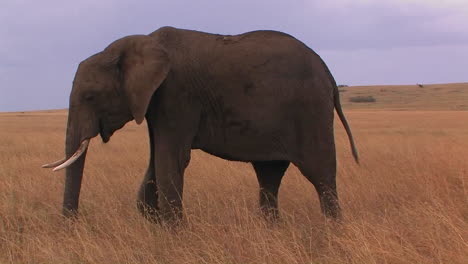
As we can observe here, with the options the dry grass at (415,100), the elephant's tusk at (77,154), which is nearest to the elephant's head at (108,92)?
the elephant's tusk at (77,154)

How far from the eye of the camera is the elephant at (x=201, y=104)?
5.58 meters

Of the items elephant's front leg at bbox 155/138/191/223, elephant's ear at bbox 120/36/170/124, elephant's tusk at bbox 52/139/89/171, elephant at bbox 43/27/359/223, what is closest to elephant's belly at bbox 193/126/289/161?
elephant at bbox 43/27/359/223

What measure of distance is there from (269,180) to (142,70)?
6.41 feet

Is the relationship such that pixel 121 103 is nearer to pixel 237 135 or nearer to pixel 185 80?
pixel 185 80

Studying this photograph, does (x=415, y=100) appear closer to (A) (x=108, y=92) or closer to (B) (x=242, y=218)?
(B) (x=242, y=218)

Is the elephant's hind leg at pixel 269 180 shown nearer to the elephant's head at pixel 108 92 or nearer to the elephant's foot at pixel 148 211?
the elephant's foot at pixel 148 211

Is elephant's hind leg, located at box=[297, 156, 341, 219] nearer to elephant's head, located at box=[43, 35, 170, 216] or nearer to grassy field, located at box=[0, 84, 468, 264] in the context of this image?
grassy field, located at box=[0, 84, 468, 264]

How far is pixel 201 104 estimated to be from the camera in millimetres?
5812

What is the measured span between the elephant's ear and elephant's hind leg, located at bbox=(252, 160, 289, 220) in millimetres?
1605

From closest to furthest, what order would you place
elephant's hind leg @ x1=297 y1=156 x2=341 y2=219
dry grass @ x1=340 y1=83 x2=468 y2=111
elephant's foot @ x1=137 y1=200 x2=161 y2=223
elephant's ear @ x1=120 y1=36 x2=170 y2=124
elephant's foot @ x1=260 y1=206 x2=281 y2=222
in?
1. elephant's ear @ x1=120 y1=36 x2=170 y2=124
2. elephant's foot @ x1=137 y1=200 x2=161 y2=223
3. elephant's hind leg @ x1=297 y1=156 x2=341 y2=219
4. elephant's foot @ x1=260 y1=206 x2=281 y2=222
5. dry grass @ x1=340 y1=83 x2=468 y2=111

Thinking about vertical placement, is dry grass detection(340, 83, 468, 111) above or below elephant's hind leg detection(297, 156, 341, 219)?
below

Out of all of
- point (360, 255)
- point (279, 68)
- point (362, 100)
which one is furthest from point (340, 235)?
point (362, 100)

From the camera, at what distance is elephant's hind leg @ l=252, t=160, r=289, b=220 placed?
6578 mm

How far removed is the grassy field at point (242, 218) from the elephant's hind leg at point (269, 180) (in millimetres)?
206
